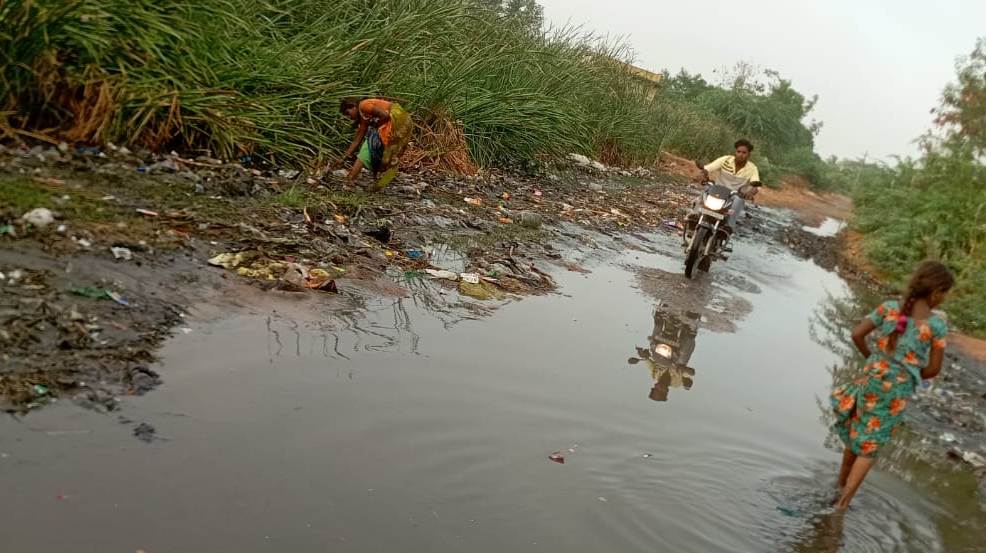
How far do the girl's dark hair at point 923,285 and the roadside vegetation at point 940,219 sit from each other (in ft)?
23.2

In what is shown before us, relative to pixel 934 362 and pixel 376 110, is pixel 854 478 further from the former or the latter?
pixel 376 110

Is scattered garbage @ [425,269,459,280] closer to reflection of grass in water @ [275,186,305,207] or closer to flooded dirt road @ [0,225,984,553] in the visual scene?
flooded dirt road @ [0,225,984,553]

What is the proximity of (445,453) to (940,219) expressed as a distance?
39.3 ft

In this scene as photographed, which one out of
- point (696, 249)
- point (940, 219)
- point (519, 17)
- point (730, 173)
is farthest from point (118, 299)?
point (940, 219)

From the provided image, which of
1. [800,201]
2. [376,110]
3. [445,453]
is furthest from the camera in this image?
[800,201]

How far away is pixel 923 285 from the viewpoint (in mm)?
3287

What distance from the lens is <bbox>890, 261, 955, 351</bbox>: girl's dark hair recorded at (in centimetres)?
326

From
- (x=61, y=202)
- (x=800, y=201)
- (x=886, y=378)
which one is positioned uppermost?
(x=800, y=201)

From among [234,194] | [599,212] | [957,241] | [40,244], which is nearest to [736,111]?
[957,241]

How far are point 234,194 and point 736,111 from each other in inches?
1293

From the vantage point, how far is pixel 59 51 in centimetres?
674

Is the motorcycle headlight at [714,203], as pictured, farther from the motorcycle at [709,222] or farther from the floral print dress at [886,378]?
the floral print dress at [886,378]

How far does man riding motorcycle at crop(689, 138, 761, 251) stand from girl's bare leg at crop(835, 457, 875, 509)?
197 inches

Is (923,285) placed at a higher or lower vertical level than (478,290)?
higher
